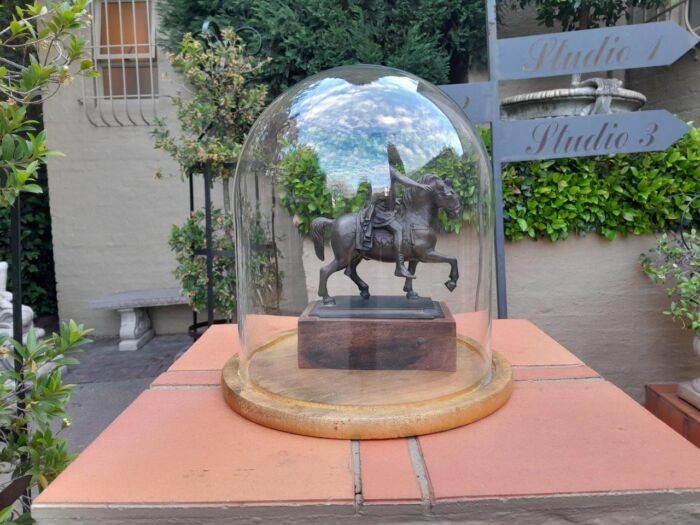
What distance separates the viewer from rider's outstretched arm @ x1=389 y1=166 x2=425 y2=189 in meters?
1.43

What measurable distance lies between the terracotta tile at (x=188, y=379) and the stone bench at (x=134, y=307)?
3.25 meters

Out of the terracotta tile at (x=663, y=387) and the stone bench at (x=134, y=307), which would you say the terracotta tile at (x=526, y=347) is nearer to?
the terracotta tile at (x=663, y=387)

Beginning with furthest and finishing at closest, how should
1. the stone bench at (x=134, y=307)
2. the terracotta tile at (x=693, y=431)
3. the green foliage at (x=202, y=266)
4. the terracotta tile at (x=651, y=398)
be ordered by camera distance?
the stone bench at (x=134, y=307)
the green foliage at (x=202, y=266)
the terracotta tile at (x=651, y=398)
the terracotta tile at (x=693, y=431)

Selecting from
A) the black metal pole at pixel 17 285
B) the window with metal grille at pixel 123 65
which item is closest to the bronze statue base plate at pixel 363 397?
the black metal pole at pixel 17 285

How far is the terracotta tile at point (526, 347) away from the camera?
1.58 metres

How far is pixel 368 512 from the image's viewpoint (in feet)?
2.90

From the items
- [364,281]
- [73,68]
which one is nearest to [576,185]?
[364,281]

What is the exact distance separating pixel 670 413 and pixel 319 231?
6.95ft

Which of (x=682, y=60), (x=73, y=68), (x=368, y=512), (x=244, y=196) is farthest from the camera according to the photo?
(x=73, y=68)

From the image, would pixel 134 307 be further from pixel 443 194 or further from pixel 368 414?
pixel 368 414

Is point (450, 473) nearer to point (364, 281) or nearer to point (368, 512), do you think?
point (368, 512)

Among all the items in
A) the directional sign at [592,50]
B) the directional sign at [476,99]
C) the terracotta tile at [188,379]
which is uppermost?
the directional sign at [592,50]

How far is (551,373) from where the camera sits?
4.81ft

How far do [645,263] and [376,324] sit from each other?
2141mm
